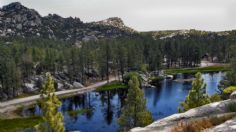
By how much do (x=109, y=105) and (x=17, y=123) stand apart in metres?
32.6

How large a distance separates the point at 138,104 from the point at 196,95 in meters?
10.3

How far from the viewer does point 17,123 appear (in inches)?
4109

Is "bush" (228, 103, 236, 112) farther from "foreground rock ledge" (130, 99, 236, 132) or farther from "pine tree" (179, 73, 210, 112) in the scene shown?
"pine tree" (179, 73, 210, 112)

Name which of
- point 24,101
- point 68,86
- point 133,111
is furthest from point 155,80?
A: point 133,111

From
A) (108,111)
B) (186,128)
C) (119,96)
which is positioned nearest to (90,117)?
(108,111)

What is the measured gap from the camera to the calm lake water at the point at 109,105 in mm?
97619

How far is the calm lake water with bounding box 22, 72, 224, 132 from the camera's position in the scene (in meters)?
97.6

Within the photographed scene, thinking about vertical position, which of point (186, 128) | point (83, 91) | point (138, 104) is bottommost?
point (83, 91)

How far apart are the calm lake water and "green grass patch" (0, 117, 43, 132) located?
8.87 meters

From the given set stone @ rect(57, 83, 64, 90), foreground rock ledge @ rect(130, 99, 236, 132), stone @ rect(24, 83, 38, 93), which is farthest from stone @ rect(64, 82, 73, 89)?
foreground rock ledge @ rect(130, 99, 236, 132)

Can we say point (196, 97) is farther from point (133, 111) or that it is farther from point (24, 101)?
point (24, 101)

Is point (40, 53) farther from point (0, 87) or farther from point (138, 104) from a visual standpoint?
point (138, 104)

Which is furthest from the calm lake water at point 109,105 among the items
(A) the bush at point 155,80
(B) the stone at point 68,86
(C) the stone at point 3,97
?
(C) the stone at point 3,97

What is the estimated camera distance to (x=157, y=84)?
17338 centimetres
